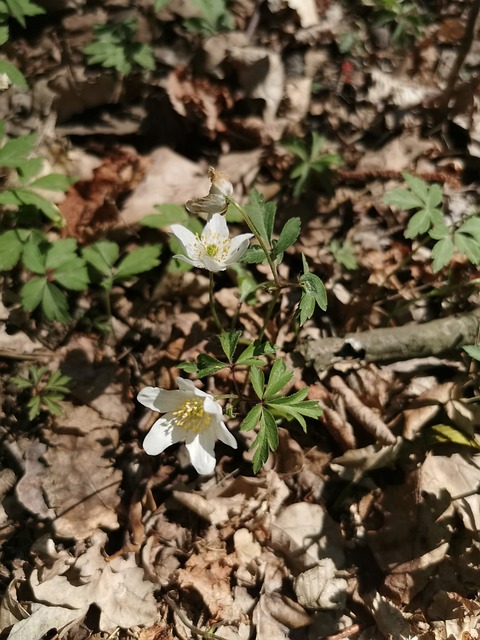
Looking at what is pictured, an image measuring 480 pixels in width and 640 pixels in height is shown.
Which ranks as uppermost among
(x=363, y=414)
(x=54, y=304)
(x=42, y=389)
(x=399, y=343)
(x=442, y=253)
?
(x=442, y=253)

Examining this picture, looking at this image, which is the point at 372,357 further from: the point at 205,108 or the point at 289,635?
the point at 205,108

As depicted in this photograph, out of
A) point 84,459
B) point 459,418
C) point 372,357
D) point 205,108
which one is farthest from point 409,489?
point 205,108

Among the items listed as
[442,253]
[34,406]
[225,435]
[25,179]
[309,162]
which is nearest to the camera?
[225,435]

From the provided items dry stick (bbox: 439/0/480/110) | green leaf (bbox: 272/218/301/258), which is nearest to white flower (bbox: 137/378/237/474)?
green leaf (bbox: 272/218/301/258)

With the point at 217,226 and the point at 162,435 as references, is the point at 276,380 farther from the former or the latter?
the point at 217,226

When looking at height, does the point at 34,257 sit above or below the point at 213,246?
below

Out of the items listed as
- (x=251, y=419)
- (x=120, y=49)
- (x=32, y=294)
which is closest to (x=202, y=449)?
(x=251, y=419)

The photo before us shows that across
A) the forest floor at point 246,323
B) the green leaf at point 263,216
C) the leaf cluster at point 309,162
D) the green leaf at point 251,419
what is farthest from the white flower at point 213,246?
the leaf cluster at point 309,162
